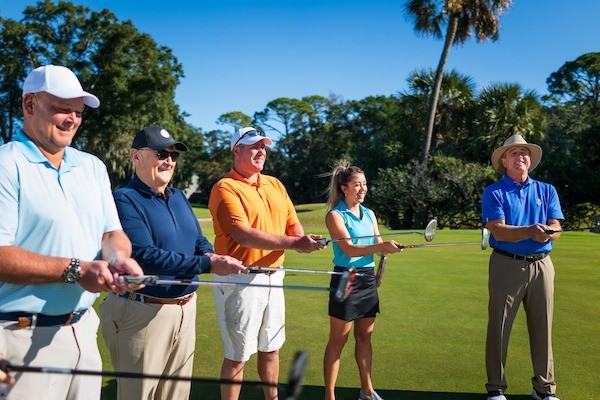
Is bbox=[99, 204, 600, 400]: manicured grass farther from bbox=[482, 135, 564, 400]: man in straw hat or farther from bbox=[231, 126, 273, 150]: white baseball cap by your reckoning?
bbox=[231, 126, 273, 150]: white baseball cap

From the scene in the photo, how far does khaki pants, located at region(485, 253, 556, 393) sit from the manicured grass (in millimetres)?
295

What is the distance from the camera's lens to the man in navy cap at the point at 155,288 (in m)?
3.28

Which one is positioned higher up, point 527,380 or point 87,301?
point 87,301

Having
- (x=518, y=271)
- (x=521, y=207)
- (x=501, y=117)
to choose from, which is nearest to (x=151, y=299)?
(x=518, y=271)

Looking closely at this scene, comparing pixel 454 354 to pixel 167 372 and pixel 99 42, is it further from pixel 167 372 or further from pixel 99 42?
pixel 99 42

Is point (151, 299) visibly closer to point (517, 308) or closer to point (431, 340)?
point (517, 308)

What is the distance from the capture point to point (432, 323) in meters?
6.58

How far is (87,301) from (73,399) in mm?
484

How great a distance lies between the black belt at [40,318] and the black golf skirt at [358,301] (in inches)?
80.3

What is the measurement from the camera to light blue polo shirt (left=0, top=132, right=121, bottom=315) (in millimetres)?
2307

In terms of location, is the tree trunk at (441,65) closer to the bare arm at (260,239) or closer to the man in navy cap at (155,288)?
the bare arm at (260,239)

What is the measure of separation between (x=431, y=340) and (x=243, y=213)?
3.02 m

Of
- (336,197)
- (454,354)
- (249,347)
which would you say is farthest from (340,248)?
(454,354)

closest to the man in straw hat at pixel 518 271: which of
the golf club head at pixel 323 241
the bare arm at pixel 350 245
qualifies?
the bare arm at pixel 350 245
